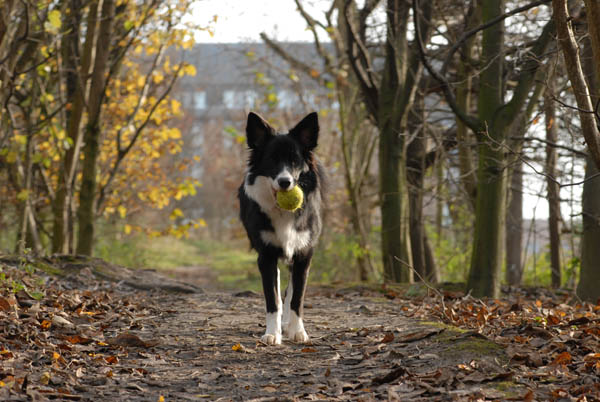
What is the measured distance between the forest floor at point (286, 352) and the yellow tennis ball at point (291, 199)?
1.21 meters

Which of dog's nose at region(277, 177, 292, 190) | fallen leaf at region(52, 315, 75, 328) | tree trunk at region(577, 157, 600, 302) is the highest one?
dog's nose at region(277, 177, 292, 190)

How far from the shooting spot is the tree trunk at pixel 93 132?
10.7 m

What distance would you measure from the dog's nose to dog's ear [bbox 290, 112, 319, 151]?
26.1 inches

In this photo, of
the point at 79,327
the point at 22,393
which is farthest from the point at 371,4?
the point at 22,393

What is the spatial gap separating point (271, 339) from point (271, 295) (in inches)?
16.3

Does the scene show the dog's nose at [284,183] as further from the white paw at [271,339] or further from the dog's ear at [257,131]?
the white paw at [271,339]

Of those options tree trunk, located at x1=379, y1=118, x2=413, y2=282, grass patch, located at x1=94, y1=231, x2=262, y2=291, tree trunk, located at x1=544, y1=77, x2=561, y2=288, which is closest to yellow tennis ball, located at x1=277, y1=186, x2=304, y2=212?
tree trunk, located at x1=544, y1=77, x2=561, y2=288

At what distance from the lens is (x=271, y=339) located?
5.34 metres

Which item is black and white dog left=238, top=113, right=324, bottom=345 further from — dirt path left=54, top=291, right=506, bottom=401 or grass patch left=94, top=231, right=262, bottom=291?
grass patch left=94, top=231, right=262, bottom=291

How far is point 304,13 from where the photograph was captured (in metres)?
12.9

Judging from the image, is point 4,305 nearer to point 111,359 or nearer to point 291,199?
point 111,359

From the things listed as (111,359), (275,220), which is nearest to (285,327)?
(275,220)

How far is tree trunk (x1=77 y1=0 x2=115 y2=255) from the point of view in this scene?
10734 millimetres

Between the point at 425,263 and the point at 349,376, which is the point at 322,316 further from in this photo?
the point at 425,263
